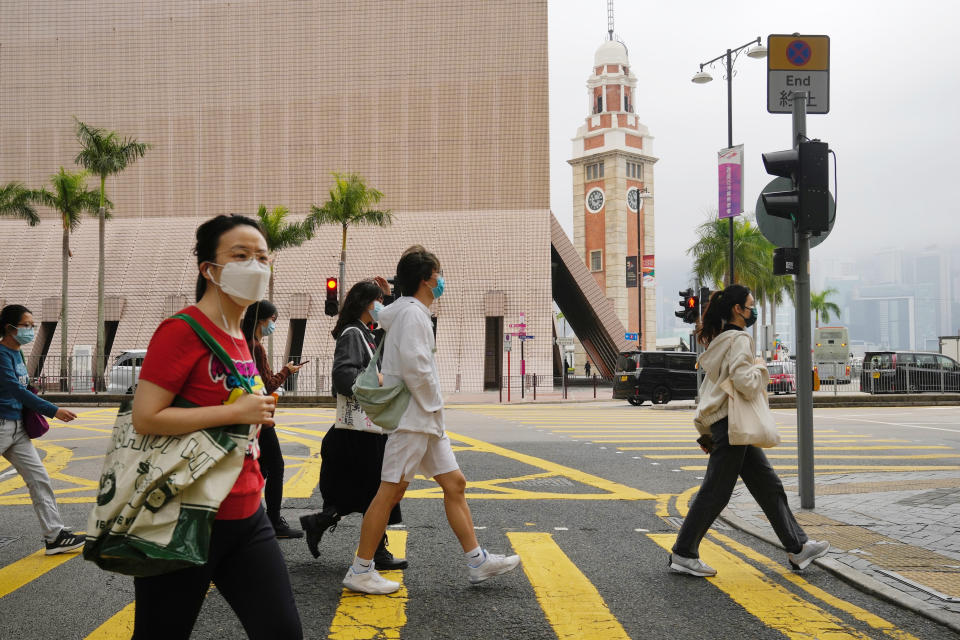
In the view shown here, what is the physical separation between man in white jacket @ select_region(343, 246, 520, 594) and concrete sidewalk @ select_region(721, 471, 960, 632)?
7.88 ft

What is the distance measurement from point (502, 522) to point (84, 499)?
4.28 meters

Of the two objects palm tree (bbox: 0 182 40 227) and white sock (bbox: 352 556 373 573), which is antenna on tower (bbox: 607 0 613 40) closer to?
palm tree (bbox: 0 182 40 227)

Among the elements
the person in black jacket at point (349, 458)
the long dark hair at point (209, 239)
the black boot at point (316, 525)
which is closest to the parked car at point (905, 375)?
the person in black jacket at point (349, 458)

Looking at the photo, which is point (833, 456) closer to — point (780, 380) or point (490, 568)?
point (490, 568)

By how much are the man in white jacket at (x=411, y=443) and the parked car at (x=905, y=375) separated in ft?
91.9

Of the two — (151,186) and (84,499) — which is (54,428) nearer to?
(84,499)

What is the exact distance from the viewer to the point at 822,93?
322 inches

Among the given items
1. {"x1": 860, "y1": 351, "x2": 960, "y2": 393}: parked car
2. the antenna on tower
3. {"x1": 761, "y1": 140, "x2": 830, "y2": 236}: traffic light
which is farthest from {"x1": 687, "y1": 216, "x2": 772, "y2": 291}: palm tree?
the antenna on tower

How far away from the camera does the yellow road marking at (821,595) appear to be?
4.34 meters

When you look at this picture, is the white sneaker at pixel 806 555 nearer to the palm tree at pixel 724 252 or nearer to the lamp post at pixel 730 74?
the lamp post at pixel 730 74

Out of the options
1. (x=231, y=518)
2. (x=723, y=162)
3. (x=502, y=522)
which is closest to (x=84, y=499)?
(x=502, y=522)

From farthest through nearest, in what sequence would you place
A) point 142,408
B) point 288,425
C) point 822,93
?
point 288,425 → point 822,93 → point 142,408

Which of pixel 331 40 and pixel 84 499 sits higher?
pixel 331 40

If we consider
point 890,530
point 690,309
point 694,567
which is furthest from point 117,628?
point 690,309
